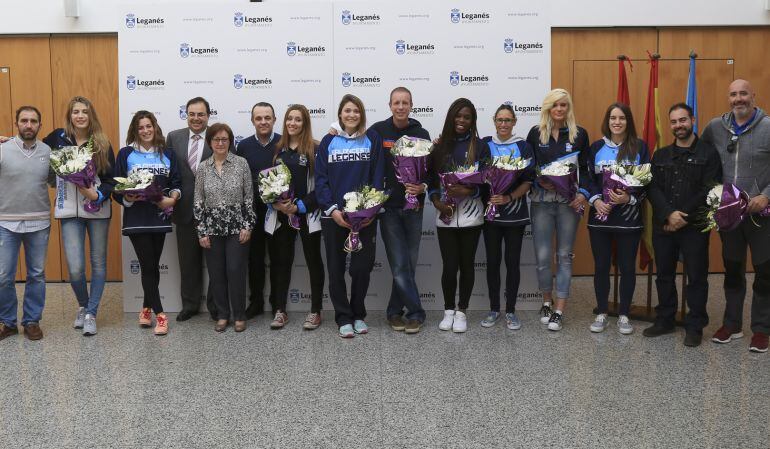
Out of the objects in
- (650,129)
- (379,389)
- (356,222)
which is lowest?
(379,389)

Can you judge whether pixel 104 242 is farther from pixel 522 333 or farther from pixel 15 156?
pixel 522 333

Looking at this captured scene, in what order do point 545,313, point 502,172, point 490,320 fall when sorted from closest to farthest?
point 502,172 < point 490,320 < point 545,313

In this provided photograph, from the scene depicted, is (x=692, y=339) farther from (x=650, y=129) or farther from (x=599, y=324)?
Result: (x=650, y=129)

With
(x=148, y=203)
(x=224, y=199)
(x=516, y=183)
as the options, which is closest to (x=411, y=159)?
(x=516, y=183)

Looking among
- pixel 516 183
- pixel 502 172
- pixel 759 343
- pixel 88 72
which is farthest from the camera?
pixel 88 72

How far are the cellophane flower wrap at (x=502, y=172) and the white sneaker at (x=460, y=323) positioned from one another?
80 centimetres

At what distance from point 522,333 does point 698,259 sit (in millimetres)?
1323

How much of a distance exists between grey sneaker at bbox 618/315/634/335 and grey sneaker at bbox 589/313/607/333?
108mm

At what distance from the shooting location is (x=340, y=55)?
557 cm

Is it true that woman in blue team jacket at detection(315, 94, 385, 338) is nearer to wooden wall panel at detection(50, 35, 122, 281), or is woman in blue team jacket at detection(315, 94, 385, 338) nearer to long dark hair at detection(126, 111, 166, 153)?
long dark hair at detection(126, 111, 166, 153)

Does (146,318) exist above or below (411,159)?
below

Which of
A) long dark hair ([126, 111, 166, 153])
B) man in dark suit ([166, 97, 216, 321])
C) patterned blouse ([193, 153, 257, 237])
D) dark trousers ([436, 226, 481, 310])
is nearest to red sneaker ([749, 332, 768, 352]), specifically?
dark trousers ([436, 226, 481, 310])

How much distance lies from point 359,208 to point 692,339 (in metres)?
2.46

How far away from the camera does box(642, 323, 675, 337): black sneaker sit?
4.84m
